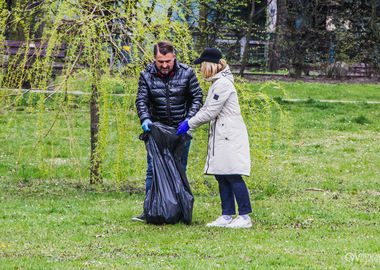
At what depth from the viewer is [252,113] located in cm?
779

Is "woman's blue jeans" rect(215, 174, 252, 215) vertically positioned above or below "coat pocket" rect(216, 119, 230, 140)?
below

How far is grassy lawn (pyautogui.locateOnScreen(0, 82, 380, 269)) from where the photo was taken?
487 centimetres

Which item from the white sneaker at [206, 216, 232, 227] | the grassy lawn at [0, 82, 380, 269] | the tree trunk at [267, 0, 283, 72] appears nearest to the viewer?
the grassy lawn at [0, 82, 380, 269]

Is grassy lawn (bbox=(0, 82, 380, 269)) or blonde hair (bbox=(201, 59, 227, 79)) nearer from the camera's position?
grassy lawn (bbox=(0, 82, 380, 269))

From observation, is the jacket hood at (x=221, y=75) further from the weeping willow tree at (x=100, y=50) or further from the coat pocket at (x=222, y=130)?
the weeping willow tree at (x=100, y=50)

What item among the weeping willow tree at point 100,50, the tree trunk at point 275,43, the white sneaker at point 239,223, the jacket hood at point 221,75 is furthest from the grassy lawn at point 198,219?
the tree trunk at point 275,43

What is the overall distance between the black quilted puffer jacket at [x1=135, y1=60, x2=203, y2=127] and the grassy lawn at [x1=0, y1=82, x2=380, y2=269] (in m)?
1.11

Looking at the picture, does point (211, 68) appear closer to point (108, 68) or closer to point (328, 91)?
point (108, 68)

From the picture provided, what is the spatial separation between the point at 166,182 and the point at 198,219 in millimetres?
724

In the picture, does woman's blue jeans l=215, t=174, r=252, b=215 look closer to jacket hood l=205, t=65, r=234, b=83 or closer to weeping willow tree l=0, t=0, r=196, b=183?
jacket hood l=205, t=65, r=234, b=83

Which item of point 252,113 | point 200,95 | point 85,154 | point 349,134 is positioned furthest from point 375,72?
point 200,95

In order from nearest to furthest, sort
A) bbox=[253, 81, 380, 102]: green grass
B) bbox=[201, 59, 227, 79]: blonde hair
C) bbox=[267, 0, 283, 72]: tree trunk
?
1. bbox=[201, 59, 227, 79]: blonde hair
2. bbox=[253, 81, 380, 102]: green grass
3. bbox=[267, 0, 283, 72]: tree trunk

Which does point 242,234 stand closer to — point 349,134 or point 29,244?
point 29,244

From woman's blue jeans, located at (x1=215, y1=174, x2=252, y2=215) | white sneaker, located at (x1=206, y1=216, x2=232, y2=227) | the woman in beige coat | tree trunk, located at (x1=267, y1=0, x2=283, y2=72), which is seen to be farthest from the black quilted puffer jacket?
tree trunk, located at (x1=267, y1=0, x2=283, y2=72)
